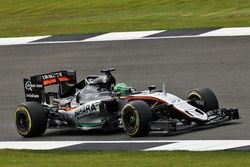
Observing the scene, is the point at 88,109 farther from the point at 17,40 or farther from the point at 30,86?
the point at 17,40

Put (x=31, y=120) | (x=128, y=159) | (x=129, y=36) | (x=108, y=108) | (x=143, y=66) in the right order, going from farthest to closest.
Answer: (x=129, y=36)
(x=143, y=66)
(x=31, y=120)
(x=108, y=108)
(x=128, y=159)

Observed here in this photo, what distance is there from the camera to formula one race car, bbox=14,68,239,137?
1912 centimetres

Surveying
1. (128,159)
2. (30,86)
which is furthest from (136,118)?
(30,86)

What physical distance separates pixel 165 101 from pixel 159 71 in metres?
8.50

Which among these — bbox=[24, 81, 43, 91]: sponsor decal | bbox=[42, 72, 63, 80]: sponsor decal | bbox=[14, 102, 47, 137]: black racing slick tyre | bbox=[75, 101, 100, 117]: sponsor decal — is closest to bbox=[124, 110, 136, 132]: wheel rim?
bbox=[75, 101, 100, 117]: sponsor decal

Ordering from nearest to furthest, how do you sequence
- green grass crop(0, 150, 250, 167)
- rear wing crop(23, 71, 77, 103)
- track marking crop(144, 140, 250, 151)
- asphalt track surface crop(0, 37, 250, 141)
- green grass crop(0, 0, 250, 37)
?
1. green grass crop(0, 150, 250, 167)
2. track marking crop(144, 140, 250, 151)
3. rear wing crop(23, 71, 77, 103)
4. asphalt track surface crop(0, 37, 250, 141)
5. green grass crop(0, 0, 250, 37)

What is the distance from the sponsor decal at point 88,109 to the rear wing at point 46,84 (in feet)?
3.95

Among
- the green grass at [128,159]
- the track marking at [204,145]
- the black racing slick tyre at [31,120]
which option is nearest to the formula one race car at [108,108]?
the black racing slick tyre at [31,120]

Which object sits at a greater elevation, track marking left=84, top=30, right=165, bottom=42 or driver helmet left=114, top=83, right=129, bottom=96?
track marking left=84, top=30, right=165, bottom=42

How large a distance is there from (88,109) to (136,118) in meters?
1.91

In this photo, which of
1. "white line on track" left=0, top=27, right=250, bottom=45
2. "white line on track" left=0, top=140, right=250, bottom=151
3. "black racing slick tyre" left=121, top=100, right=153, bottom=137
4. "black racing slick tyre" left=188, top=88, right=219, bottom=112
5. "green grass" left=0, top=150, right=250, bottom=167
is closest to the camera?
"green grass" left=0, top=150, right=250, bottom=167

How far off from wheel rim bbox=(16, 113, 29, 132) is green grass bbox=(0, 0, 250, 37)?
48.1ft

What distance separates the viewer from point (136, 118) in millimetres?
18906

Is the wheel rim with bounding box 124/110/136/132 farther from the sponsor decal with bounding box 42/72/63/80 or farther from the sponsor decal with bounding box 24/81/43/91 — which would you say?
the sponsor decal with bounding box 42/72/63/80
